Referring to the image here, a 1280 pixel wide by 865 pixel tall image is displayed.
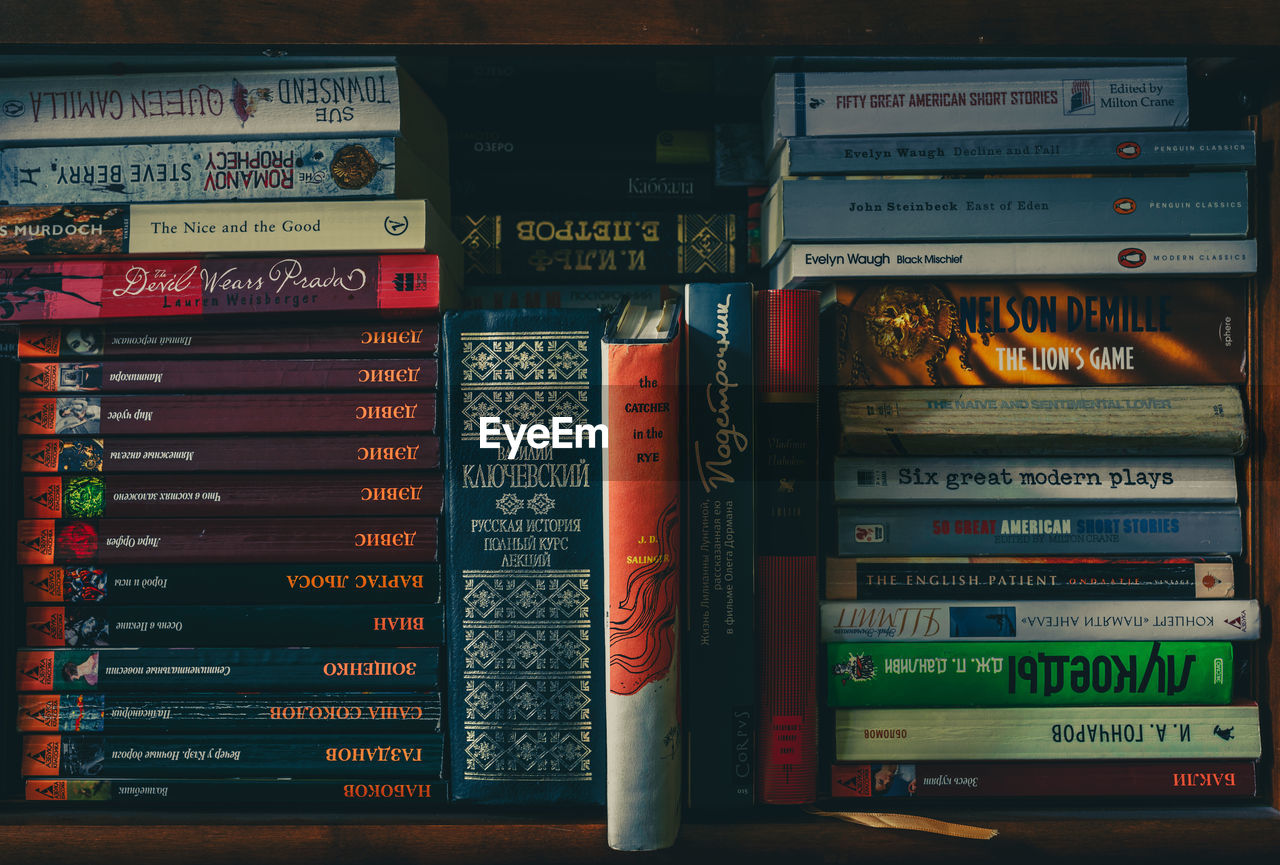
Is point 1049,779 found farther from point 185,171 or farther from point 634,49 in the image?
point 185,171

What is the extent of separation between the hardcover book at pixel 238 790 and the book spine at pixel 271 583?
16 centimetres

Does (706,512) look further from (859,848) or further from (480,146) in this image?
(480,146)

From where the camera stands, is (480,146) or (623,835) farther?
(480,146)

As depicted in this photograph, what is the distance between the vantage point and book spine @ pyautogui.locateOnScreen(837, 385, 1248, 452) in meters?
0.71

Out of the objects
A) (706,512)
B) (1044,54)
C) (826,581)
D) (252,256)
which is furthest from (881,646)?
(252,256)

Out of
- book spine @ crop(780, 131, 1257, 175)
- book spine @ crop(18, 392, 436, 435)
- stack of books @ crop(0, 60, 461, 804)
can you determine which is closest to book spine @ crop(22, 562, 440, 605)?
stack of books @ crop(0, 60, 461, 804)

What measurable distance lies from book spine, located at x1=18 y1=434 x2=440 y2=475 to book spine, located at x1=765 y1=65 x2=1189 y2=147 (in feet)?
1.46

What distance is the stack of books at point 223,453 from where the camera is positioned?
2.35 ft

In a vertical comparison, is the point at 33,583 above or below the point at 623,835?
above

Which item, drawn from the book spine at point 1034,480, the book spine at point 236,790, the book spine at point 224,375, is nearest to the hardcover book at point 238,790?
the book spine at point 236,790

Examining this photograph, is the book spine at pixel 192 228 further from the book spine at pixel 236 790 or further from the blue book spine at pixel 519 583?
the book spine at pixel 236 790

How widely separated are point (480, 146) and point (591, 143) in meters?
0.11

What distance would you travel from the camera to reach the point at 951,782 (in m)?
0.72

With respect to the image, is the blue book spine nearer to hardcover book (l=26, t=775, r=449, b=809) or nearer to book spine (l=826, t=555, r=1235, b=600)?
hardcover book (l=26, t=775, r=449, b=809)
